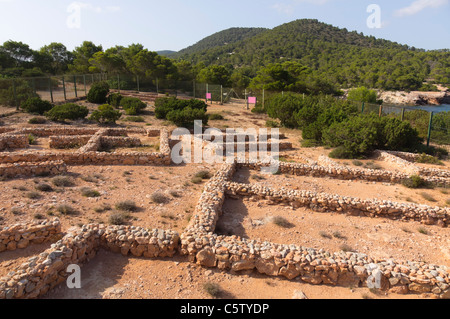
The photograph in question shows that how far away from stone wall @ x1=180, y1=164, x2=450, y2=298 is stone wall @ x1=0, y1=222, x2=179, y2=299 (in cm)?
53

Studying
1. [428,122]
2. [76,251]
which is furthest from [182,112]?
[76,251]

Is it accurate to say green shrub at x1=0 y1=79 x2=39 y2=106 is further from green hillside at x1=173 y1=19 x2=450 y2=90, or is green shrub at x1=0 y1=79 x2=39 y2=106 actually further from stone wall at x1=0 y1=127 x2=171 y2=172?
green hillside at x1=173 y1=19 x2=450 y2=90

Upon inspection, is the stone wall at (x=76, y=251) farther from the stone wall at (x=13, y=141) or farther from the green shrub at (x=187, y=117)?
the green shrub at (x=187, y=117)

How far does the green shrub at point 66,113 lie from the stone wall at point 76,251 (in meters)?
15.5

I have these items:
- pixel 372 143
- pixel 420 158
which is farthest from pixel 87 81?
pixel 420 158

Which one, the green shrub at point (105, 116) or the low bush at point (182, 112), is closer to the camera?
the low bush at point (182, 112)

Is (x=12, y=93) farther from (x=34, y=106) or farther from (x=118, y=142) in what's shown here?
(x=118, y=142)

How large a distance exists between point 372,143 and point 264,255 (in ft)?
35.9

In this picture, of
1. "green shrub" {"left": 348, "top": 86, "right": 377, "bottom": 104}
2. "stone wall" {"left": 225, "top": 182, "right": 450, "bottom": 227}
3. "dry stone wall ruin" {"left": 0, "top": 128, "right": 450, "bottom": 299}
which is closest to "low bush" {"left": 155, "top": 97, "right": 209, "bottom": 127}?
"stone wall" {"left": 225, "top": 182, "right": 450, "bottom": 227}

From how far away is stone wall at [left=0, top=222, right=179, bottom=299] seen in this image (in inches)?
164

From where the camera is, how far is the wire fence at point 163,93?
1561 cm

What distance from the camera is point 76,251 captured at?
16.7 feet

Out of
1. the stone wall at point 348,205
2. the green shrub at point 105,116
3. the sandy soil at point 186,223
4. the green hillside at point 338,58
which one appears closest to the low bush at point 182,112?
the green shrub at point 105,116

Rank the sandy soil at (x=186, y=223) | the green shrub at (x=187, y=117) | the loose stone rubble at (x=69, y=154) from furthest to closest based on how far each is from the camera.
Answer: the green shrub at (x=187, y=117) → the loose stone rubble at (x=69, y=154) → the sandy soil at (x=186, y=223)
